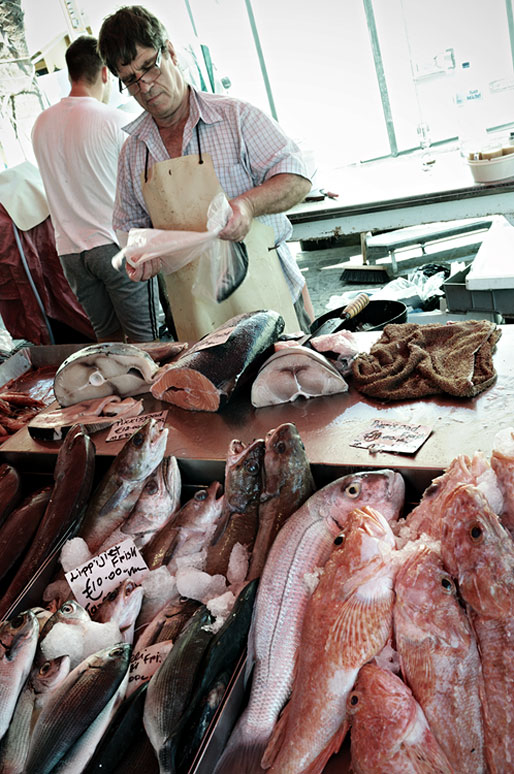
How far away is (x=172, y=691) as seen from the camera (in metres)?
1.41

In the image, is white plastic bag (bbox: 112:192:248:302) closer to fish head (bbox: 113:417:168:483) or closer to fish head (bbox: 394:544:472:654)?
fish head (bbox: 113:417:168:483)

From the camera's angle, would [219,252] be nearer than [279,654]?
No

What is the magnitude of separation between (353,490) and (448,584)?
0.45m

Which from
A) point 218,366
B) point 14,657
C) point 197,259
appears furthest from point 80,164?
point 14,657

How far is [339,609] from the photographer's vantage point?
1.43 metres

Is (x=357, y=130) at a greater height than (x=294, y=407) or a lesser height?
greater

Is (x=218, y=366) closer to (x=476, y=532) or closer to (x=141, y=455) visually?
(x=141, y=455)

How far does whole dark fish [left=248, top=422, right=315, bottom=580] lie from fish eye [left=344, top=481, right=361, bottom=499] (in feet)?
0.65

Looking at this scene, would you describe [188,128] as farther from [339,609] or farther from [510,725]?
[510,725]

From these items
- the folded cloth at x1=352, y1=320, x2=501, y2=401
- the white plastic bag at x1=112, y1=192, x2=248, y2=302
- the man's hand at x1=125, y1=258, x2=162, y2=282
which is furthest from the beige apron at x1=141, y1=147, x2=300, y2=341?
the folded cloth at x1=352, y1=320, x2=501, y2=401

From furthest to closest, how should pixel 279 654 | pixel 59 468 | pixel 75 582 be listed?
pixel 59 468
pixel 75 582
pixel 279 654

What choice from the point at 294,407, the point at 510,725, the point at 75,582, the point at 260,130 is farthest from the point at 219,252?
the point at 510,725

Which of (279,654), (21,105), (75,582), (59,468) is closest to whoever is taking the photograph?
(279,654)

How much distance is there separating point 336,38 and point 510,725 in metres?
9.61
